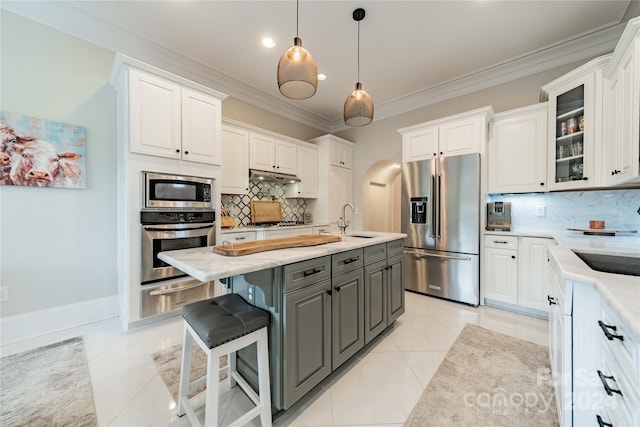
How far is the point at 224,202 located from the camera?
12.1ft

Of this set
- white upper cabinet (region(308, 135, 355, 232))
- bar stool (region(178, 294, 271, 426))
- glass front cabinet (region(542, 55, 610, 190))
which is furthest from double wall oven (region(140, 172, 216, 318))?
glass front cabinet (region(542, 55, 610, 190))

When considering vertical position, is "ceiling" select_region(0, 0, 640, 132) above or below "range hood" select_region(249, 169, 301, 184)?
above

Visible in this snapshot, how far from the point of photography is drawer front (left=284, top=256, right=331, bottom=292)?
4.50 ft

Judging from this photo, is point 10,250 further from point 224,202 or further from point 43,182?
point 224,202

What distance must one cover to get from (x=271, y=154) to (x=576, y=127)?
3.67m

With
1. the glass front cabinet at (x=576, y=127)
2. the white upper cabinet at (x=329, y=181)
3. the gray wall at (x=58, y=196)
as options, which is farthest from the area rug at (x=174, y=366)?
the glass front cabinet at (x=576, y=127)

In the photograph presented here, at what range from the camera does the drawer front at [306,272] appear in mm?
1371

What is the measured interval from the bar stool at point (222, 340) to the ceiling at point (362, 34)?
2672mm

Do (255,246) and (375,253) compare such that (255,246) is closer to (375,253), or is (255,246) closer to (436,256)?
(375,253)

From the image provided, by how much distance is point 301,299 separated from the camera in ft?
4.73

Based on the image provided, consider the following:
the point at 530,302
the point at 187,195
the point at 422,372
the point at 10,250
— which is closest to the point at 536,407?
the point at 422,372

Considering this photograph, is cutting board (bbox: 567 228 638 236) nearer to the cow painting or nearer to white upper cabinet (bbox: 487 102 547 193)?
white upper cabinet (bbox: 487 102 547 193)

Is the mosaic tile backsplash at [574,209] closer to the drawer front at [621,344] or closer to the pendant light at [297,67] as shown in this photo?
the drawer front at [621,344]

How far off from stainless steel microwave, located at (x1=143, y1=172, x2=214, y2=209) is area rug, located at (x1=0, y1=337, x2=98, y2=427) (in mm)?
1351
